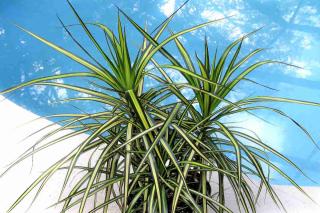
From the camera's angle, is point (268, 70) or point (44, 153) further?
point (268, 70)

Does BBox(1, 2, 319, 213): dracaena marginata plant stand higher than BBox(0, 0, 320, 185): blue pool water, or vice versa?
BBox(0, 0, 320, 185): blue pool water

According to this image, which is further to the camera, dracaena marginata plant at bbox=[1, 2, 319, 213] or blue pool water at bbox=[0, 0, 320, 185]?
blue pool water at bbox=[0, 0, 320, 185]

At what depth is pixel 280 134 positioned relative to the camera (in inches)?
156

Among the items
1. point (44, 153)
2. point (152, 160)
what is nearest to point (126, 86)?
point (152, 160)

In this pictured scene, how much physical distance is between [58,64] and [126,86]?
2947 mm

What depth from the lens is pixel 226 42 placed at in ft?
16.3

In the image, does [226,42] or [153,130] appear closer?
[153,130]

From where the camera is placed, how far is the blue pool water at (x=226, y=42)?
13.2 ft

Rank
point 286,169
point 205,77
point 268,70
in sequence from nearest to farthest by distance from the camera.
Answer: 1. point 205,77
2. point 286,169
3. point 268,70

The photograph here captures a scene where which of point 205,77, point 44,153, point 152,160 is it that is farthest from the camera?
point 44,153

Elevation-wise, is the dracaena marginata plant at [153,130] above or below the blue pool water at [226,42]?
below

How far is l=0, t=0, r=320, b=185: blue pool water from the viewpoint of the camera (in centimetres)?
402

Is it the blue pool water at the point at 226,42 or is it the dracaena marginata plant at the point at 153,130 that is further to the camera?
the blue pool water at the point at 226,42

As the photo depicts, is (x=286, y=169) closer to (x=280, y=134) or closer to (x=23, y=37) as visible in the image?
(x=280, y=134)
